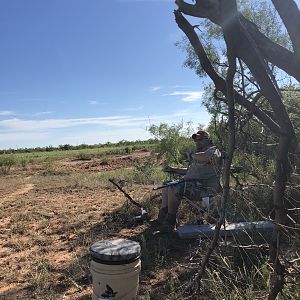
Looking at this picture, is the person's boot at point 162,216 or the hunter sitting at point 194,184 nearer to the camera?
the hunter sitting at point 194,184

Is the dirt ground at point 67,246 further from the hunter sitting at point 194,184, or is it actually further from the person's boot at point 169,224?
the hunter sitting at point 194,184

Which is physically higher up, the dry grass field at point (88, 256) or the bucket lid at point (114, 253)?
the bucket lid at point (114, 253)

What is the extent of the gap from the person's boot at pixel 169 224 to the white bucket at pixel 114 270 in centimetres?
234

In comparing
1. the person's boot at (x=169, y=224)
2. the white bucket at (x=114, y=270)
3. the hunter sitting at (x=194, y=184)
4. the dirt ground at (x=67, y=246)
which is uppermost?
the hunter sitting at (x=194, y=184)

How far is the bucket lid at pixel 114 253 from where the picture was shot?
9.75 feet

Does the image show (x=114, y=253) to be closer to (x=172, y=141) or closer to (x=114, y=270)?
(x=114, y=270)

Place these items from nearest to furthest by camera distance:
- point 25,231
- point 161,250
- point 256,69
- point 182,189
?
point 256,69, point 161,250, point 182,189, point 25,231

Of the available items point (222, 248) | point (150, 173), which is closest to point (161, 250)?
point (222, 248)

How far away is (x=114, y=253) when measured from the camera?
9.77 ft

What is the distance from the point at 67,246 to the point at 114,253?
262cm

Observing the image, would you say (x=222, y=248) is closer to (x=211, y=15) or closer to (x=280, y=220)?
(x=280, y=220)

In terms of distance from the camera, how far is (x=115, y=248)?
309 centimetres

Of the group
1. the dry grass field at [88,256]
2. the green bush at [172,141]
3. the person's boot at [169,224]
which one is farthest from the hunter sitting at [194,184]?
the green bush at [172,141]

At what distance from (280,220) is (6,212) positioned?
22.7ft
